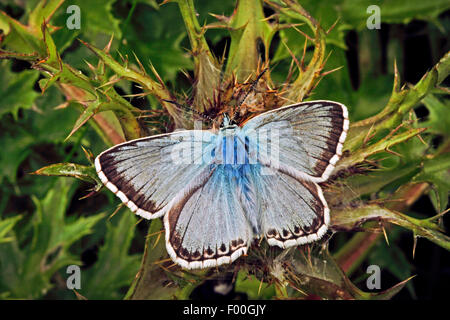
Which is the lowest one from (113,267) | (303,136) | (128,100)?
(113,267)

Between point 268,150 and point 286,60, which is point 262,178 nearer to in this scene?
point 268,150

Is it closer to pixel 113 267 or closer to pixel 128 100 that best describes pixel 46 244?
pixel 113 267

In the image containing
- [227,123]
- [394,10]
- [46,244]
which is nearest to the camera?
[227,123]

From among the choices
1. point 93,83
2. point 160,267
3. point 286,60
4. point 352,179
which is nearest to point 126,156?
point 93,83

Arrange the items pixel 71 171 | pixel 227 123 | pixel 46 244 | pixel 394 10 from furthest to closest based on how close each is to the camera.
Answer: pixel 394 10 < pixel 46 244 < pixel 227 123 < pixel 71 171

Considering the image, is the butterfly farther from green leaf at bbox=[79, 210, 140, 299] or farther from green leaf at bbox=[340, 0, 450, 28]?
green leaf at bbox=[340, 0, 450, 28]

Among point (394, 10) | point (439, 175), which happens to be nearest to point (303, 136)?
point (439, 175)

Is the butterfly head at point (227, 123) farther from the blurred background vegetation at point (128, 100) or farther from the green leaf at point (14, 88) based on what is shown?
the green leaf at point (14, 88)
